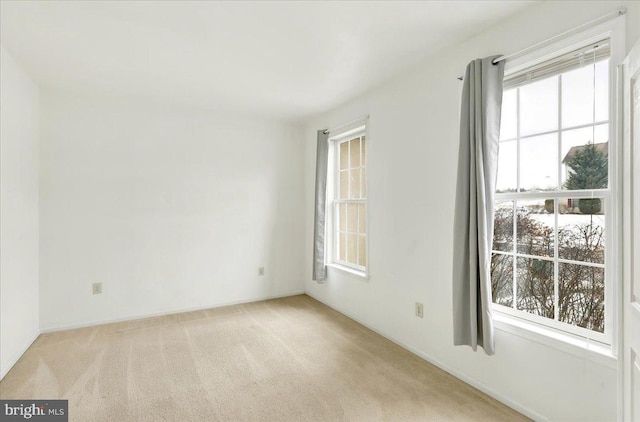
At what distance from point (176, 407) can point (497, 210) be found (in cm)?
251

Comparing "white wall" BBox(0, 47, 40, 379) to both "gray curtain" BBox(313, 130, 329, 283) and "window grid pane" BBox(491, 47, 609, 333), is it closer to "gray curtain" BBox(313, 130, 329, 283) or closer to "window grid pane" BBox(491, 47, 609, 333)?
"gray curtain" BBox(313, 130, 329, 283)

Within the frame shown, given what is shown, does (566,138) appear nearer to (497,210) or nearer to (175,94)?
(497,210)

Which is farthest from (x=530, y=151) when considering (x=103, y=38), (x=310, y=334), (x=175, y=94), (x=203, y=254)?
(x=203, y=254)

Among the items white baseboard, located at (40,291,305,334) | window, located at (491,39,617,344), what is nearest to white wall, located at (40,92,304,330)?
white baseboard, located at (40,291,305,334)

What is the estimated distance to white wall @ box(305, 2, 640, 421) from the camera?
1.80 metres

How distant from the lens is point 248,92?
3.39m

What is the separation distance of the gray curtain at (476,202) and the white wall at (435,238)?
7.1 inches

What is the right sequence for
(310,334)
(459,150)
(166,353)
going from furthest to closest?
(310,334) → (166,353) → (459,150)

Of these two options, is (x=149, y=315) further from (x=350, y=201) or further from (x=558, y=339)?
(x=558, y=339)

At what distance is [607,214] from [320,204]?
2.89 meters

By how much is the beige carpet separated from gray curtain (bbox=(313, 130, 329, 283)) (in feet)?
2.57

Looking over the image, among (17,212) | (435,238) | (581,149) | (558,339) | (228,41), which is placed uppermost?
(228,41)

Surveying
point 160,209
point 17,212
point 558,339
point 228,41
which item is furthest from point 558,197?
point 17,212

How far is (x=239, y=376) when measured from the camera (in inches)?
97.5
